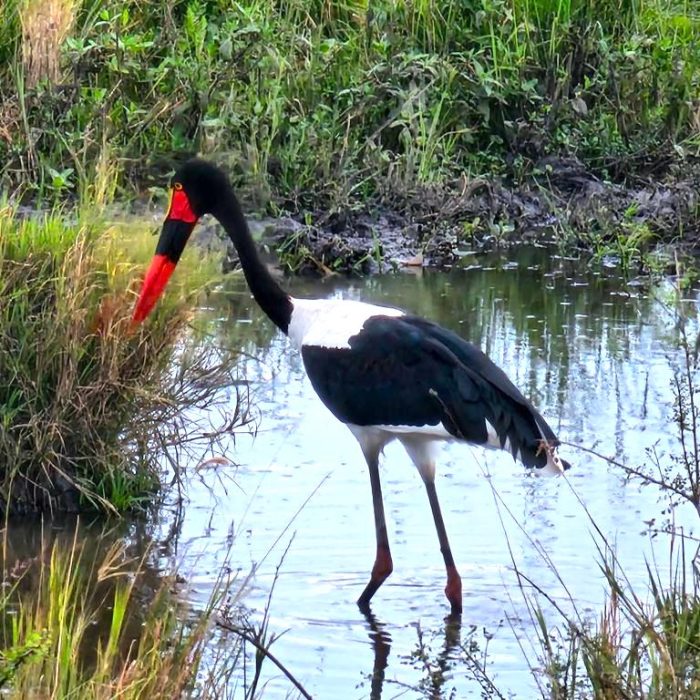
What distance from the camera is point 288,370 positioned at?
7203mm

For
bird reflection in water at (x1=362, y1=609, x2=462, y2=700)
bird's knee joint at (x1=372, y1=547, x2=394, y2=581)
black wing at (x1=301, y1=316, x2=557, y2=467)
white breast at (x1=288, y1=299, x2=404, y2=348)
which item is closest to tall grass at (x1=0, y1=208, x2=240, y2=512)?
white breast at (x1=288, y1=299, x2=404, y2=348)

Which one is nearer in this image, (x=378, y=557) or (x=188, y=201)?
(x=378, y=557)

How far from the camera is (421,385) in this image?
209 inches

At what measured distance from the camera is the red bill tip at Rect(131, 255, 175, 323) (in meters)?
5.43

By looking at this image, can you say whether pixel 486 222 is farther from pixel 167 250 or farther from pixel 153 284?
pixel 153 284

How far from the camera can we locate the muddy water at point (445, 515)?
15.4 ft

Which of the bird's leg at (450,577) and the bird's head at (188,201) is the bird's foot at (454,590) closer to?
the bird's leg at (450,577)

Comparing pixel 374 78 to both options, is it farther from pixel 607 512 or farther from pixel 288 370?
pixel 607 512

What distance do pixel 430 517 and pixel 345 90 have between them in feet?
13.5

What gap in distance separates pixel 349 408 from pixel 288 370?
69.9 inches

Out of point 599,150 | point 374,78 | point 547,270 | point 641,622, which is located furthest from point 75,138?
point 641,622

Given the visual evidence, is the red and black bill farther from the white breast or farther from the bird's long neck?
the white breast

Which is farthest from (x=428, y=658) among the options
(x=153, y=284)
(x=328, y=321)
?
(x=153, y=284)

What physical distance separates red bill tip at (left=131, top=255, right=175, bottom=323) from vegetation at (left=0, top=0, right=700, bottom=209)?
252 cm
